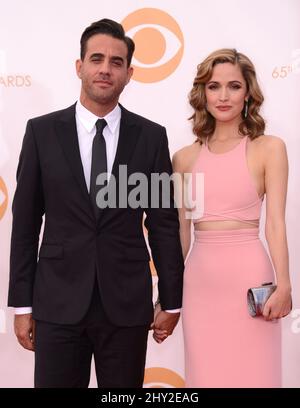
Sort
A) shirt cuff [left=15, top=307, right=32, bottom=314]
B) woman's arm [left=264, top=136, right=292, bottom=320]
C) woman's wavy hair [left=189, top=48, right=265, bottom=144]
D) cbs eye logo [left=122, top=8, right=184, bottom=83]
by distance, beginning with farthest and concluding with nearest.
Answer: cbs eye logo [left=122, top=8, right=184, bottom=83] < woman's wavy hair [left=189, top=48, right=265, bottom=144] < woman's arm [left=264, top=136, right=292, bottom=320] < shirt cuff [left=15, top=307, right=32, bottom=314]

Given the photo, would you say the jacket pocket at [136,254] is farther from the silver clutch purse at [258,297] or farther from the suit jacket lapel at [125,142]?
the silver clutch purse at [258,297]

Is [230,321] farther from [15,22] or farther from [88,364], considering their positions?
[15,22]

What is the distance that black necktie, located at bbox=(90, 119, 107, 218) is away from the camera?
6.98 feet

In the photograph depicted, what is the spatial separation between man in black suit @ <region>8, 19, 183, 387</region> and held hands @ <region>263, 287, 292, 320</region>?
0.50 meters

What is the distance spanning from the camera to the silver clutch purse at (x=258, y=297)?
89.4 inches

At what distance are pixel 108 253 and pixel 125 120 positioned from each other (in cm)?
57

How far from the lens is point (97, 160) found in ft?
7.09

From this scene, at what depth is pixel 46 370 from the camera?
2172mm

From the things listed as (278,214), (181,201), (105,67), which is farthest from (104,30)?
(278,214)

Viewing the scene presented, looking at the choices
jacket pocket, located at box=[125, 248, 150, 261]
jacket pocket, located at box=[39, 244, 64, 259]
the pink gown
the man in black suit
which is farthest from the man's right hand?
the pink gown

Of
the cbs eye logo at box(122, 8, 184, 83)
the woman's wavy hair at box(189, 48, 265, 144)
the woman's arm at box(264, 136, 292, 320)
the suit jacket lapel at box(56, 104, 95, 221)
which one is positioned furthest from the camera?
the cbs eye logo at box(122, 8, 184, 83)

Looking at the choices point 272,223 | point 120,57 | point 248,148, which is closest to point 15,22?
point 120,57

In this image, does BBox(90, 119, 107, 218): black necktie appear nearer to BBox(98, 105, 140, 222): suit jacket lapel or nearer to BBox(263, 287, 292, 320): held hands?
BBox(98, 105, 140, 222): suit jacket lapel

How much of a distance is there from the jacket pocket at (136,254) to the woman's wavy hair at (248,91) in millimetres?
719
